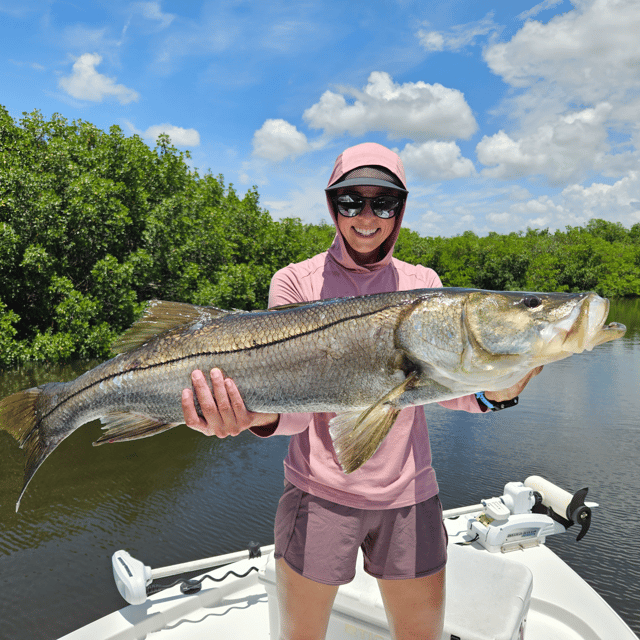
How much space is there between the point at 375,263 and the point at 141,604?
3.47 m

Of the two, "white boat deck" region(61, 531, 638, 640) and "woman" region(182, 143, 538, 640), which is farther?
"white boat deck" region(61, 531, 638, 640)

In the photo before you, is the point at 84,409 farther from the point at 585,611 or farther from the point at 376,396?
the point at 585,611

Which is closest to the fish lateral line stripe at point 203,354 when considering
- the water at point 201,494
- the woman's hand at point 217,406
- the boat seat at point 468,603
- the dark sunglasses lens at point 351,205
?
the woman's hand at point 217,406

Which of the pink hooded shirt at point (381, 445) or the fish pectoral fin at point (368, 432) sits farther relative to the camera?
the pink hooded shirt at point (381, 445)

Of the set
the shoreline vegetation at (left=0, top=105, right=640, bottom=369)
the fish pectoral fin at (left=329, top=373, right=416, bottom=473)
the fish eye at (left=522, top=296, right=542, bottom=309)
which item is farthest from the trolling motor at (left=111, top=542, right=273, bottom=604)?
the shoreline vegetation at (left=0, top=105, right=640, bottom=369)

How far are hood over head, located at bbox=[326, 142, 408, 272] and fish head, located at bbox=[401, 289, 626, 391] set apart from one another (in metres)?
0.65

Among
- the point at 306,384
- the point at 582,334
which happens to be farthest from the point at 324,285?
the point at 582,334

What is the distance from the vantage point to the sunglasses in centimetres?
254

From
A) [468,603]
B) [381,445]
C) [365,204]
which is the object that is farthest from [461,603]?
[365,204]

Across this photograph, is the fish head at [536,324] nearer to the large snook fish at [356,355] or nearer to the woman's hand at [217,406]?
the large snook fish at [356,355]

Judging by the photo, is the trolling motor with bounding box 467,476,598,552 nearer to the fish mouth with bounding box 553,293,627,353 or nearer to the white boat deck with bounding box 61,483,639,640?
the white boat deck with bounding box 61,483,639,640

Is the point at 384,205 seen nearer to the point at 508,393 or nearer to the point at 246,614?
the point at 508,393

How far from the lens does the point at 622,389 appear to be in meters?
20.0

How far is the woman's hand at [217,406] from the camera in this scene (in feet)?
7.34
